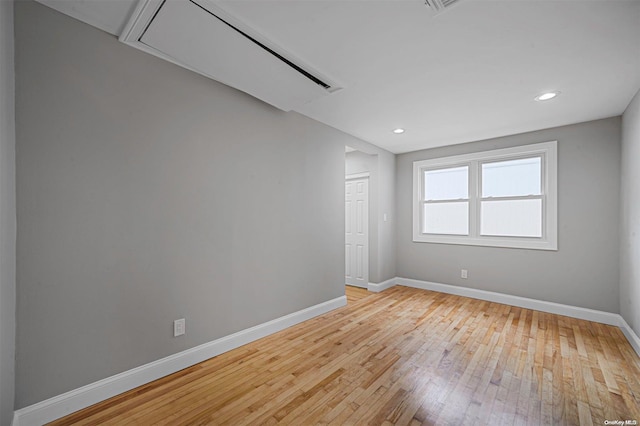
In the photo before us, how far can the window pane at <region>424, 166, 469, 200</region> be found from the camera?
15.1ft

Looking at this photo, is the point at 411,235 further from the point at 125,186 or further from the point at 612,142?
the point at 125,186

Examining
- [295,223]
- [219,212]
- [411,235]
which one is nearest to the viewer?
[219,212]

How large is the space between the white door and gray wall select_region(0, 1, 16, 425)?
4.03 meters

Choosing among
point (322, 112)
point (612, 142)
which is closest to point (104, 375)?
point (322, 112)

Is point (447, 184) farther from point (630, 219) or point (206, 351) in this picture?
point (206, 351)

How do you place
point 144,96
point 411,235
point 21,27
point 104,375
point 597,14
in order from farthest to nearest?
1. point 411,235
2. point 144,96
3. point 104,375
4. point 597,14
5. point 21,27

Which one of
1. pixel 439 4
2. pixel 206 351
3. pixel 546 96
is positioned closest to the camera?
pixel 439 4

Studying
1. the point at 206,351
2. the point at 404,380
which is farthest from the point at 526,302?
the point at 206,351

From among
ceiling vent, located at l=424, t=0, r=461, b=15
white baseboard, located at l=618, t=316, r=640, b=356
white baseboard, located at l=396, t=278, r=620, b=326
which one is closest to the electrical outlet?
ceiling vent, located at l=424, t=0, r=461, b=15

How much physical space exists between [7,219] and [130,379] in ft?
4.29

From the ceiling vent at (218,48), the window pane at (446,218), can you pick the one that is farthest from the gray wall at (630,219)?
the ceiling vent at (218,48)

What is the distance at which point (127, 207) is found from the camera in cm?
197

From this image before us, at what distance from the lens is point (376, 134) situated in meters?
4.12

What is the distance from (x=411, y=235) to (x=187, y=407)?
4.31 meters
